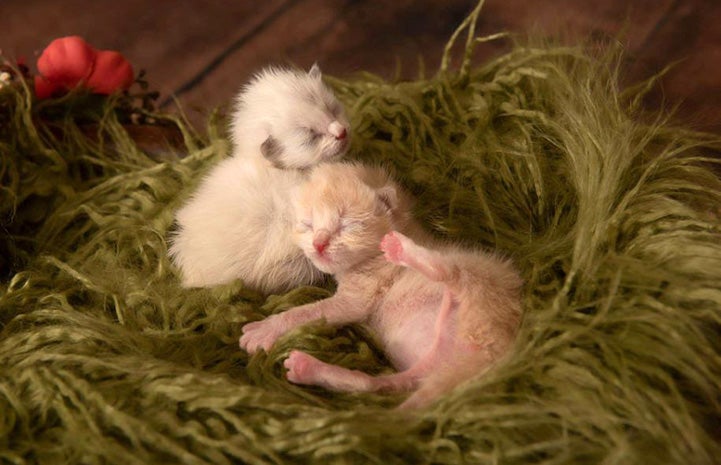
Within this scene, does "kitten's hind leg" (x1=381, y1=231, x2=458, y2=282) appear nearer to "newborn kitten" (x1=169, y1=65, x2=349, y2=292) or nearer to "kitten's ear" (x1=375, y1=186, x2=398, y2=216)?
"kitten's ear" (x1=375, y1=186, x2=398, y2=216)

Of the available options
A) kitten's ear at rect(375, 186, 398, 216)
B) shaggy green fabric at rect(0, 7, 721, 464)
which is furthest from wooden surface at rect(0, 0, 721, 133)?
kitten's ear at rect(375, 186, 398, 216)

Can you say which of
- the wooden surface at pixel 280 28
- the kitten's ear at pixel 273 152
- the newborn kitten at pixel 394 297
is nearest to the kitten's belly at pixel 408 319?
the newborn kitten at pixel 394 297

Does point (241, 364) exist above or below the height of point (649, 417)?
below

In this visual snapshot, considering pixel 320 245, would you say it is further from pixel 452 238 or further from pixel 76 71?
pixel 76 71

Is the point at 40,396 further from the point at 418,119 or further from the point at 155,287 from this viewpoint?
the point at 418,119

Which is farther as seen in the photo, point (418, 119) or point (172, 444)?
point (418, 119)

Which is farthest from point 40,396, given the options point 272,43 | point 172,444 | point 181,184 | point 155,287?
point 272,43
